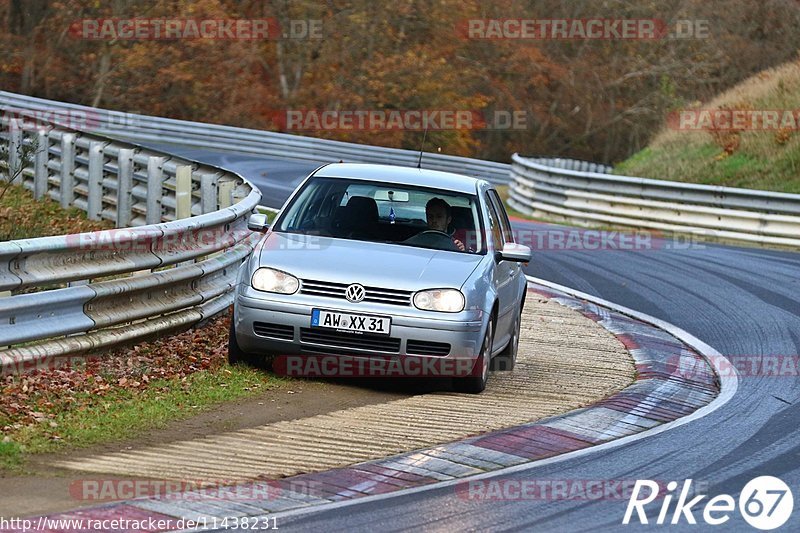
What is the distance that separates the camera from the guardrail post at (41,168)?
19391 millimetres

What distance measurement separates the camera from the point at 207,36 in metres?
48.9

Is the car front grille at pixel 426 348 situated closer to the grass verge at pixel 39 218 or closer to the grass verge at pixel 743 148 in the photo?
the grass verge at pixel 39 218

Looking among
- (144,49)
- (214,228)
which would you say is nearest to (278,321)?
(214,228)

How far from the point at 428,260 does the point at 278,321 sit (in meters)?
1.21

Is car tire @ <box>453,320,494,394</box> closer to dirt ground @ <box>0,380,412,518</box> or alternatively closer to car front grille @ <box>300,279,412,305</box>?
dirt ground @ <box>0,380,412,518</box>

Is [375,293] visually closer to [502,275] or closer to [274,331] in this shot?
[274,331]

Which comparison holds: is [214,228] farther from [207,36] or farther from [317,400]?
[207,36]

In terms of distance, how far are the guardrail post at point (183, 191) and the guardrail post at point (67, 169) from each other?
10.6ft

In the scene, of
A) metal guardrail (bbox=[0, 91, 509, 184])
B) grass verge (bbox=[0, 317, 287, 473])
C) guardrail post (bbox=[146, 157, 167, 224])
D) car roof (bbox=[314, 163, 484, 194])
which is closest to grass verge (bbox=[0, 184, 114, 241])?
guardrail post (bbox=[146, 157, 167, 224])

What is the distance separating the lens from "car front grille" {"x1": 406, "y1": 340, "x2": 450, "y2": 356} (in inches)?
364

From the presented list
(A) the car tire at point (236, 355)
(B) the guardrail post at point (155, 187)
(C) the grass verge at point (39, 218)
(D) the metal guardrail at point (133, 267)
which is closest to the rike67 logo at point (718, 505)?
(A) the car tire at point (236, 355)

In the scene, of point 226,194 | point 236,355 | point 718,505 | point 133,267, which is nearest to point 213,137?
point 226,194

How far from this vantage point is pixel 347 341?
9.25 metres

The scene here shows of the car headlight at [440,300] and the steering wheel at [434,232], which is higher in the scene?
the steering wheel at [434,232]
